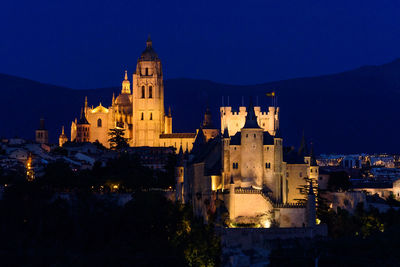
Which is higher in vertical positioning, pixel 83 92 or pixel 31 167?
pixel 83 92

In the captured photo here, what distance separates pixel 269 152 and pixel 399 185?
19028mm

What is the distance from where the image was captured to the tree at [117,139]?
9256cm

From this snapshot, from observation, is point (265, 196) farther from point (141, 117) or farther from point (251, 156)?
point (141, 117)

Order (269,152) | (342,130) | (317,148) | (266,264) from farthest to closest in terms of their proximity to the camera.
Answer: (342,130)
(317,148)
(269,152)
(266,264)

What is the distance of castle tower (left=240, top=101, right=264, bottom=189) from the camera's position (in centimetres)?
5669

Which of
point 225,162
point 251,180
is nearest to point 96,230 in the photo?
point 225,162

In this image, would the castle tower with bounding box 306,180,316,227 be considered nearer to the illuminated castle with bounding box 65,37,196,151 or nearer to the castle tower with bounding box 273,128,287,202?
the castle tower with bounding box 273,128,287,202

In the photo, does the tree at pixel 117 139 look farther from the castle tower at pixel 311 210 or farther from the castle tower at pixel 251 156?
the castle tower at pixel 311 210

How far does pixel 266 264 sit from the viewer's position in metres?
53.7

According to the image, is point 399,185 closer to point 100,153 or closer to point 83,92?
point 100,153

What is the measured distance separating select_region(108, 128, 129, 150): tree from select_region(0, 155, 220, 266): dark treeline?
29.1 m

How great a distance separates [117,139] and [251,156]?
3853 cm

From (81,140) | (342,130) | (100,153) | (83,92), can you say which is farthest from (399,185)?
(83,92)

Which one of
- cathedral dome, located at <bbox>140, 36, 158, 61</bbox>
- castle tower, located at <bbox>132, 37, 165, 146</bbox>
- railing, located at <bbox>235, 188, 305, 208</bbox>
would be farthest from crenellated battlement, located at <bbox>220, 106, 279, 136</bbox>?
cathedral dome, located at <bbox>140, 36, 158, 61</bbox>
